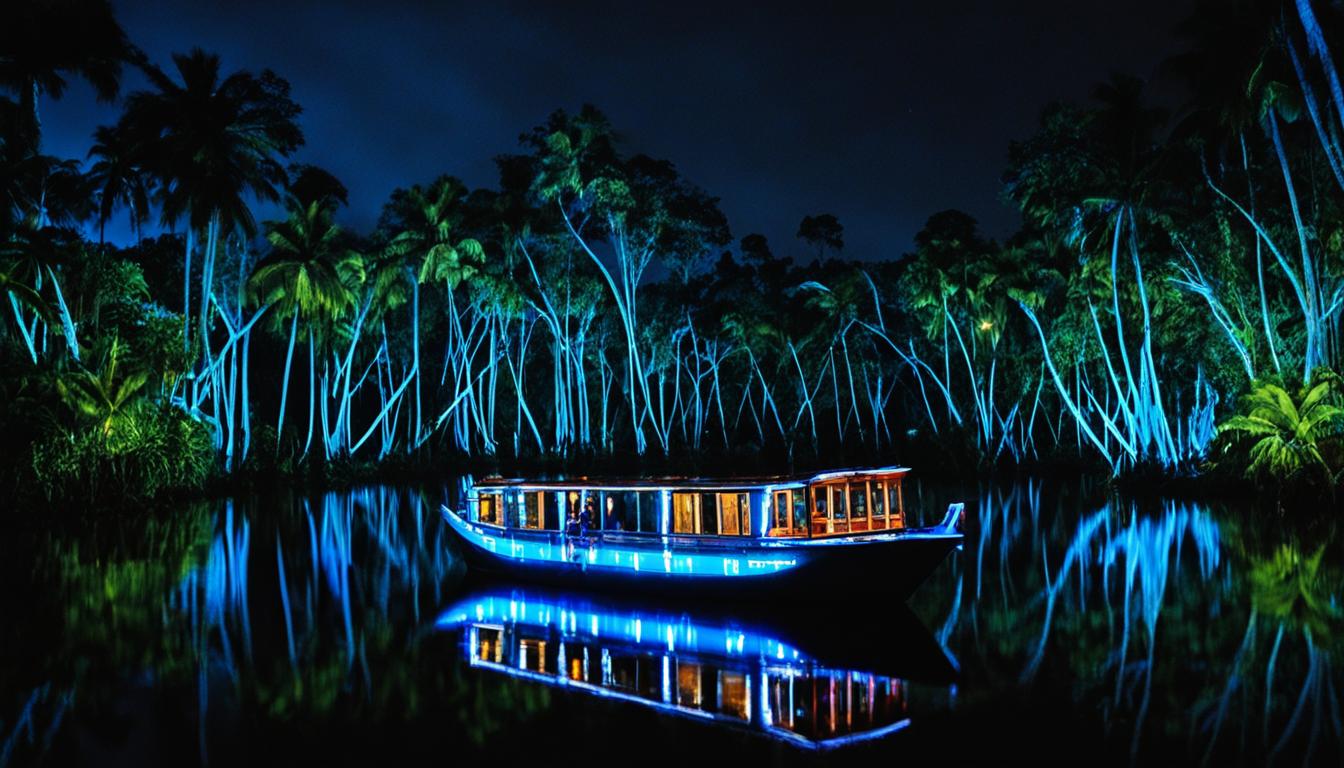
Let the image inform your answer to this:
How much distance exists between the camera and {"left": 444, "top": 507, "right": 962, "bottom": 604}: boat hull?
42.1 ft

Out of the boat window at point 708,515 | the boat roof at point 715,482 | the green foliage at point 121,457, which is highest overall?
the green foliage at point 121,457

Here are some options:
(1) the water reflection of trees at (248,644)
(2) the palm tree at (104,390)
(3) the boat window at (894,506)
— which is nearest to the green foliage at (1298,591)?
(3) the boat window at (894,506)

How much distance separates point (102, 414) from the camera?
2303cm

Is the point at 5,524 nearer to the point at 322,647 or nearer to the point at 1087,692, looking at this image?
the point at 322,647

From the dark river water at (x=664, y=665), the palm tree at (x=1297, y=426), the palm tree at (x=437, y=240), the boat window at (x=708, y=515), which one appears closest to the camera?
the dark river water at (x=664, y=665)

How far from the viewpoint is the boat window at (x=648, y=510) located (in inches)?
592

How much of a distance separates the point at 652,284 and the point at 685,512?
40.0 metres

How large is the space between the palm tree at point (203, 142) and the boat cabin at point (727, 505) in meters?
18.4

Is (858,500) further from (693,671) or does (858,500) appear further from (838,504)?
(693,671)

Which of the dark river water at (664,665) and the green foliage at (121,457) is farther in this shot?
the green foliage at (121,457)

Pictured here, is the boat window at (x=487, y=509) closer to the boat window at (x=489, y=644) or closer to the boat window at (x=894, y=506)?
the boat window at (x=489, y=644)

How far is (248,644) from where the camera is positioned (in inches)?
457

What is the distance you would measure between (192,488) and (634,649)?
2115cm

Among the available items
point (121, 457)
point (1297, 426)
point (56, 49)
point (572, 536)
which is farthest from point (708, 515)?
point (56, 49)
